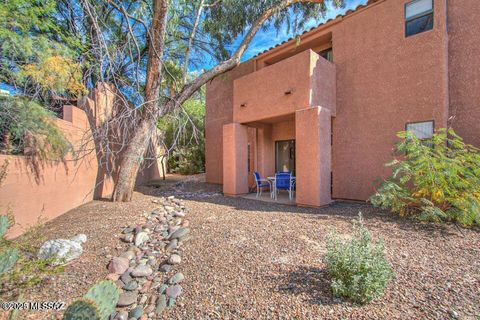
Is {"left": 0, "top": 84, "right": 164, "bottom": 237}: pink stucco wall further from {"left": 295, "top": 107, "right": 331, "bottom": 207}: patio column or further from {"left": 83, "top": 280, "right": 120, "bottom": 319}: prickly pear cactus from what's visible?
{"left": 295, "top": 107, "right": 331, "bottom": 207}: patio column

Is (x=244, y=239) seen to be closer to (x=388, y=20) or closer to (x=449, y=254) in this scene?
(x=449, y=254)

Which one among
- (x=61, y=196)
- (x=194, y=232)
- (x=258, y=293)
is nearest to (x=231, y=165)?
(x=194, y=232)

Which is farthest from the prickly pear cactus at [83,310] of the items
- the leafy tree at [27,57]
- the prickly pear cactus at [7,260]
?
the leafy tree at [27,57]

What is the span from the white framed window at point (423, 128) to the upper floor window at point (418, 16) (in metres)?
2.88

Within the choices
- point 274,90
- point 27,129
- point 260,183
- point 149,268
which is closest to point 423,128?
point 274,90

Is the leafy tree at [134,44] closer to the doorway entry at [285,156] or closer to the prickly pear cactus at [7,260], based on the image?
the prickly pear cactus at [7,260]

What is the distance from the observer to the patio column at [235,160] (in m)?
10.1

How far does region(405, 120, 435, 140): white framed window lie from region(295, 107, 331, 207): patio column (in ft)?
8.19

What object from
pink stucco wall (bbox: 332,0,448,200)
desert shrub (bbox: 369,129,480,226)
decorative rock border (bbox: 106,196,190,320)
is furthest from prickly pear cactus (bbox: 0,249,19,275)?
pink stucco wall (bbox: 332,0,448,200)

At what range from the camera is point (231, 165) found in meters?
10.3

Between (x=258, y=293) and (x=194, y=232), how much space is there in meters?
2.45

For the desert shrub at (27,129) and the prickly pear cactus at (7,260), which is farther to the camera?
the desert shrub at (27,129)

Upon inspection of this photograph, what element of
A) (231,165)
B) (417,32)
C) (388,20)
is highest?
(388,20)

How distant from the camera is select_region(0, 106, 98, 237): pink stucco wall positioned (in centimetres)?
482
